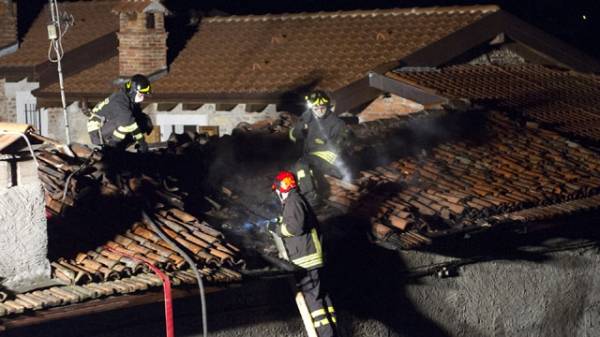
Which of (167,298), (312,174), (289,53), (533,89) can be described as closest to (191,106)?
(289,53)

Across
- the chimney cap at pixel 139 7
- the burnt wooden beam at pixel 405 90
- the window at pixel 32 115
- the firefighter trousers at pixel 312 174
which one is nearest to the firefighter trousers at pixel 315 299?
the firefighter trousers at pixel 312 174

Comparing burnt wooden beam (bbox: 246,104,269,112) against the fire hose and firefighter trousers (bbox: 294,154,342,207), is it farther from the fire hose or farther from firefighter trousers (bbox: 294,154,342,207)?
the fire hose

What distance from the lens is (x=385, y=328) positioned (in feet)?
39.9

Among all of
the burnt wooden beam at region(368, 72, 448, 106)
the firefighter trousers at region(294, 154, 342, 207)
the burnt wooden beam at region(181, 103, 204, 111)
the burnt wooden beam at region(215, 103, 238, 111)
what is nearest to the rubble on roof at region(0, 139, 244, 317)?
the firefighter trousers at region(294, 154, 342, 207)

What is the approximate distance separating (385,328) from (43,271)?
451cm

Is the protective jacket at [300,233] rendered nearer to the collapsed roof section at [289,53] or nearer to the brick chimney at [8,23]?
the collapsed roof section at [289,53]

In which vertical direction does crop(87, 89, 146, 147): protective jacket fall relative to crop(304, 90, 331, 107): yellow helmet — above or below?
below

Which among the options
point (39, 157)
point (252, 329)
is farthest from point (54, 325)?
point (39, 157)

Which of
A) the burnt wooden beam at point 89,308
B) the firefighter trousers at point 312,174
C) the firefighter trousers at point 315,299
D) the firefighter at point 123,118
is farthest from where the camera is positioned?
the firefighter at point 123,118

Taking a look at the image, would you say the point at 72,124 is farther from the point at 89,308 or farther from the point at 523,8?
the point at 89,308

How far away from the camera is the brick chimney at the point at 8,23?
27594mm

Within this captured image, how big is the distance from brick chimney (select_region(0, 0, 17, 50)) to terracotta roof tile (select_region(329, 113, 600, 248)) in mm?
14299

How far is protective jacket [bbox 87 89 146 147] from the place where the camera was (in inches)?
501

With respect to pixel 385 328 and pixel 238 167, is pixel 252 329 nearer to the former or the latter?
pixel 385 328
